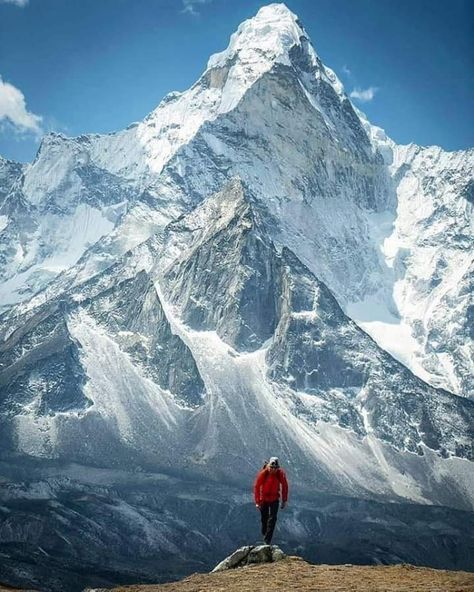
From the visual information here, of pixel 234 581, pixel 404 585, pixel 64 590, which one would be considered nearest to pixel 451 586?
pixel 404 585

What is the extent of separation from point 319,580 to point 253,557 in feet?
23.0

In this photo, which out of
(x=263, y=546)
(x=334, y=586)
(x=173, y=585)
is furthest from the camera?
(x=263, y=546)

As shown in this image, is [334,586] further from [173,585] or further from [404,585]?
[173,585]

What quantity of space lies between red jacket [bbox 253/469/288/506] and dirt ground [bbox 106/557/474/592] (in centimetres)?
357

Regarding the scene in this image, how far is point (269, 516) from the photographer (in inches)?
1778

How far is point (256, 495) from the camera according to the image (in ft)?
148

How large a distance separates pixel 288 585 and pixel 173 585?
6.38 meters

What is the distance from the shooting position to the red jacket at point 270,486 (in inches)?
1751

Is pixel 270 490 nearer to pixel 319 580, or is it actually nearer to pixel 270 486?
pixel 270 486

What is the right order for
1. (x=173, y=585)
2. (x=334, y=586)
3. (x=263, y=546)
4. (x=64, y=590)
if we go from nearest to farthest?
(x=334, y=586), (x=173, y=585), (x=263, y=546), (x=64, y=590)

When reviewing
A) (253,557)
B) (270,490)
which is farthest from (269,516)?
(253,557)

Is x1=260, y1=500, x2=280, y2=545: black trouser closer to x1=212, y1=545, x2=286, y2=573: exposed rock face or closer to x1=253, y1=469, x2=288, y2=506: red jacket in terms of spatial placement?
x1=253, y1=469, x2=288, y2=506: red jacket

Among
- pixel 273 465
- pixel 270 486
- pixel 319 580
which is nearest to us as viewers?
pixel 319 580

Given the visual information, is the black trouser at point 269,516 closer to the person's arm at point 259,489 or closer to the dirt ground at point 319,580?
the person's arm at point 259,489
